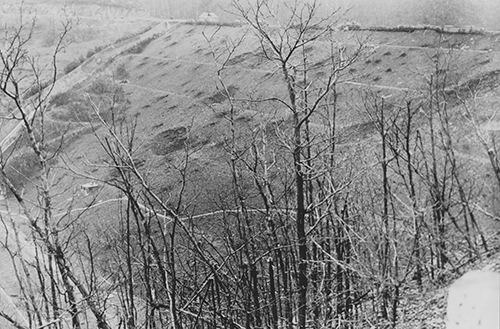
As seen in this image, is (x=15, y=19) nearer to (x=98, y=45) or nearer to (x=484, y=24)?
(x=98, y=45)

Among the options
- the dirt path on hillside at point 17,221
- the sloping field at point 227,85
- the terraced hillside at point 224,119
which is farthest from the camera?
the sloping field at point 227,85

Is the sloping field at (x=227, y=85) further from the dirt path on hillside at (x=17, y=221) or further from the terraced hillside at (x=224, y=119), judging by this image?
the dirt path on hillside at (x=17, y=221)

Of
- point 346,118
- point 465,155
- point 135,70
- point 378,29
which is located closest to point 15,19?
point 135,70

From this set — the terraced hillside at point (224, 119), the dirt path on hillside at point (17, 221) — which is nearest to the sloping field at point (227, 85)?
the terraced hillside at point (224, 119)

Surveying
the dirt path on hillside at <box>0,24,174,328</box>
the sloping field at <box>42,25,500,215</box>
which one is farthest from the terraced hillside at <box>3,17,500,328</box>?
the dirt path on hillside at <box>0,24,174,328</box>

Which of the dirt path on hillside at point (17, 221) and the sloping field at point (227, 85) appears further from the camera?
the sloping field at point (227, 85)

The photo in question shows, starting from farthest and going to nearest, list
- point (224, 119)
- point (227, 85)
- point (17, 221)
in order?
point (227, 85), point (224, 119), point (17, 221)

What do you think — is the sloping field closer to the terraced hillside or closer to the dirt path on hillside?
the terraced hillside

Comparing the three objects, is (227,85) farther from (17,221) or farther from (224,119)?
(17,221)

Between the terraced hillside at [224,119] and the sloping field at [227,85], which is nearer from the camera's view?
the terraced hillside at [224,119]

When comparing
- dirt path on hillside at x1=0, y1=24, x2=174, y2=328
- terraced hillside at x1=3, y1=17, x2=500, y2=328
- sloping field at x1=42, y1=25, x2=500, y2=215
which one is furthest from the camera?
sloping field at x1=42, y1=25, x2=500, y2=215

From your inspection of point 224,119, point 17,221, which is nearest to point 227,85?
point 224,119

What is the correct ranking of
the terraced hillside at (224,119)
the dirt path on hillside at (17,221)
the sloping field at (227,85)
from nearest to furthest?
the terraced hillside at (224,119) < the dirt path on hillside at (17,221) < the sloping field at (227,85)

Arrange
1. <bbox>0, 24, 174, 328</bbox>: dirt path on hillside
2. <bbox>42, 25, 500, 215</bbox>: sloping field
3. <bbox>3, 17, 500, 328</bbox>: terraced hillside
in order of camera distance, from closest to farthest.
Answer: <bbox>3, 17, 500, 328</bbox>: terraced hillside
<bbox>0, 24, 174, 328</bbox>: dirt path on hillside
<bbox>42, 25, 500, 215</bbox>: sloping field
